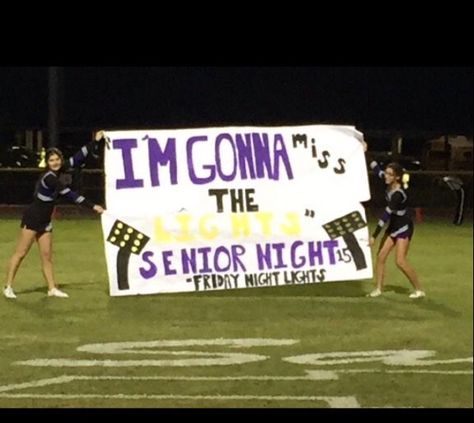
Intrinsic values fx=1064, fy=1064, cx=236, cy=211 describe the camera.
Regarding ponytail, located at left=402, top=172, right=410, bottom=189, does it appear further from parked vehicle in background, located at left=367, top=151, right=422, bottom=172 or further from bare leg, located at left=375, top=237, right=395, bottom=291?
bare leg, located at left=375, top=237, right=395, bottom=291

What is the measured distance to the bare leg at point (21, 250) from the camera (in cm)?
432

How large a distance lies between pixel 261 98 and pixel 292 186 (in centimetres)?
36

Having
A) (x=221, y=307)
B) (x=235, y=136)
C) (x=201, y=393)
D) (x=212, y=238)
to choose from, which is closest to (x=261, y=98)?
(x=235, y=136)

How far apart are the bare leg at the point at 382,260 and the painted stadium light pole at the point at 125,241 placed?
892 millimetres

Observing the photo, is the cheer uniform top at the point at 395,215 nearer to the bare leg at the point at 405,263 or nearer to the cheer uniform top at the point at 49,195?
the bare leg at the point at 405,263

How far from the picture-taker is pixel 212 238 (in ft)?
13.4

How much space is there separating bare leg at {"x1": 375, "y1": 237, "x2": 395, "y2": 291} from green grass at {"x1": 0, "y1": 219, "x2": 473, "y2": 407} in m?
0.04

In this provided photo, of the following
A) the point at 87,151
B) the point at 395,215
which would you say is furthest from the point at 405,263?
the point at 87,151

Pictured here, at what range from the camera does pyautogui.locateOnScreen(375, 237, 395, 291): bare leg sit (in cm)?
406

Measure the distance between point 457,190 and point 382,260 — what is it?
0.43 m

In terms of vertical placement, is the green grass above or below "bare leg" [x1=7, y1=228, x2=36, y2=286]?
below

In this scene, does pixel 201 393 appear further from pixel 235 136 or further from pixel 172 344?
pixel 235 136

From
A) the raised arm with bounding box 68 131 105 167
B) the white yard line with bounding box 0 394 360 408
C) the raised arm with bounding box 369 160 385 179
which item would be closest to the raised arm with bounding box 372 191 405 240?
the raised arm with bounding box 369 160 385 179

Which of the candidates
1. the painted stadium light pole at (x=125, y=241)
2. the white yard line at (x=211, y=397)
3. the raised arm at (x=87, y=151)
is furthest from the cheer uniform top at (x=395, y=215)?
the raised arm at (x=87, y=151)
